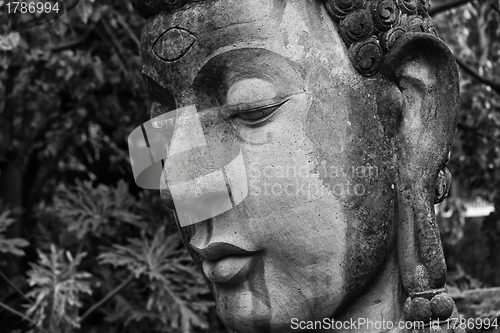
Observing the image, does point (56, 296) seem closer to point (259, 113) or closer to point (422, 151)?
point (259, 113)

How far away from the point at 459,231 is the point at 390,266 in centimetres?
322

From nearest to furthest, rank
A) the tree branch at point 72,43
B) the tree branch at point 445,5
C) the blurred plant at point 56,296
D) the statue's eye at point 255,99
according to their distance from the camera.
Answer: the statue's eye at point 255,99, the blurred plant at point 56,296, the tree branch at point 445,5, the tree branch at point 72,43

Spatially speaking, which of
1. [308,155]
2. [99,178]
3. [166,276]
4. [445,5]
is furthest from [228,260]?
[99,178]

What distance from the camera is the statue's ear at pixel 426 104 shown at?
202cm

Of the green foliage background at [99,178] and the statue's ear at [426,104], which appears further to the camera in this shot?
the green foliage background at [99,178]

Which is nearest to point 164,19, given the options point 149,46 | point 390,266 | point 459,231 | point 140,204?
point 149,46

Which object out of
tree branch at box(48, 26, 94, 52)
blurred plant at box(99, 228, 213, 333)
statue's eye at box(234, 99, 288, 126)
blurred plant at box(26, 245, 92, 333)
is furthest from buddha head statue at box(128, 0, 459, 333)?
tree branch at box(48, 26, 94, 52)

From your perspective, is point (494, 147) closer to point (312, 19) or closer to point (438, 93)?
point (438, 93)

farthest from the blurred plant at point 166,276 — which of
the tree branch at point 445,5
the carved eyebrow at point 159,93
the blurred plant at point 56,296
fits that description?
the tree branch at point 445,5

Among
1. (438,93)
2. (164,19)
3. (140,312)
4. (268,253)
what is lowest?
(140,312)

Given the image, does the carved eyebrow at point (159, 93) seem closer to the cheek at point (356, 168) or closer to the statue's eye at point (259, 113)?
the statue's eye at point (259, 113)

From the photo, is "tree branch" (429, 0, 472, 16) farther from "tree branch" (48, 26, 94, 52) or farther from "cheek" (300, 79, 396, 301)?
"cheek" (300, 79, 396, 301)

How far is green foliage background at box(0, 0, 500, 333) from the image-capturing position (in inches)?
134

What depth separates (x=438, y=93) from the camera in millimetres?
2053
